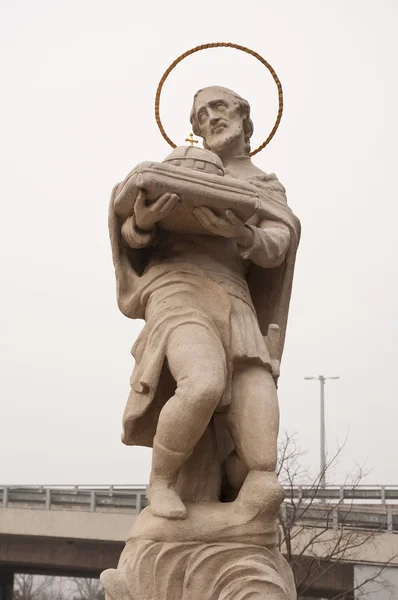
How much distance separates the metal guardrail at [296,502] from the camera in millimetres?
14797

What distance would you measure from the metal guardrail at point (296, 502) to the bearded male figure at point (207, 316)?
9265mm

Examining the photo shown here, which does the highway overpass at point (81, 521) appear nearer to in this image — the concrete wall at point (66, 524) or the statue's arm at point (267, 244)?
the concrete wall at point (66, 524)

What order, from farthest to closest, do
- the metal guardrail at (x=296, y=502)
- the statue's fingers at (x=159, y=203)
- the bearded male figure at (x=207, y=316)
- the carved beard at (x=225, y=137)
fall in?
the metal guardrail at (x=296, y=502) → the carved beard at (x=225, y=137) → the statue's fingers at (x=159, y=203) → the bearded male figure at (x=207, y=316)

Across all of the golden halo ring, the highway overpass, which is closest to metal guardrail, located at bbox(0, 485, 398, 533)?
the highway overpass

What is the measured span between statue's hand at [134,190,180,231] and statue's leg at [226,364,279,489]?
3.11ft

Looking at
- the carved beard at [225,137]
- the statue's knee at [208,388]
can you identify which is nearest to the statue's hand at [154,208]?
the statue's knee at [208,388]

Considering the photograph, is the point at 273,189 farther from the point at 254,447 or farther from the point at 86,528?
the point at 86,528

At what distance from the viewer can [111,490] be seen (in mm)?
18016

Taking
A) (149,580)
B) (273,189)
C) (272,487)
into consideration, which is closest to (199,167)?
(273,189)

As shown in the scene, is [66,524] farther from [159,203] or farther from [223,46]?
[159,203]

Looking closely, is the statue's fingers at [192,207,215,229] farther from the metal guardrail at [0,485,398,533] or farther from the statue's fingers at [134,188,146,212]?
the metal guardrail at [0,485,398,533]

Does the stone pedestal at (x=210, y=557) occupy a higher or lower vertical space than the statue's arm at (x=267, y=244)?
lower

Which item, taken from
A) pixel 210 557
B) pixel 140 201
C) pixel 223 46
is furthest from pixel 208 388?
pixel 223 46

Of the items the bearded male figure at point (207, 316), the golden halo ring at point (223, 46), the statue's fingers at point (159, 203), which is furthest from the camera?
the golden halo ring at point (223, 46)
